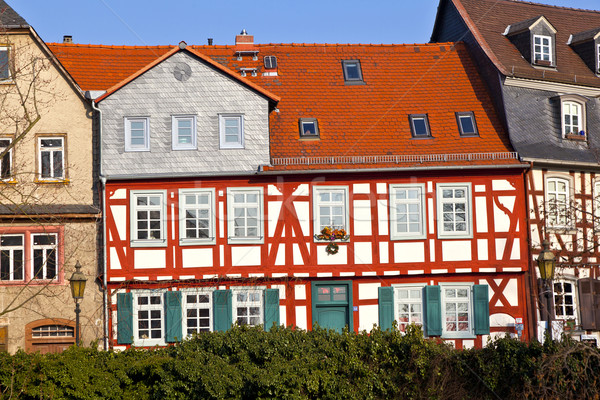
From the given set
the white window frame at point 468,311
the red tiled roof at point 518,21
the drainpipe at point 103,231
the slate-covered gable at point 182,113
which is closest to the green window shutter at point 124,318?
the drainpipe at point 103,231

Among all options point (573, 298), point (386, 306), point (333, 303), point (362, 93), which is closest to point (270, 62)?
point (362, 93)

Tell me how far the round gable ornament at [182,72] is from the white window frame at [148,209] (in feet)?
9.84

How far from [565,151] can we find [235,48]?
31.7ft

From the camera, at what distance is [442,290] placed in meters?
22.2

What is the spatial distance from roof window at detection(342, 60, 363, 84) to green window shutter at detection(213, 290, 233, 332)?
280 inches

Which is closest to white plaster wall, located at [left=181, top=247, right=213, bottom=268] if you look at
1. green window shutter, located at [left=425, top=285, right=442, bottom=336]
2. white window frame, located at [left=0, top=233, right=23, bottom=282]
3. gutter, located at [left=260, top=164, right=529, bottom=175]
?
gutter, located at [left=260, top=164, right=529, bottom=175]

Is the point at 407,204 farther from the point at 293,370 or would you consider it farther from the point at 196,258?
the point at 293,370

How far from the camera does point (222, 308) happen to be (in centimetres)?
2188

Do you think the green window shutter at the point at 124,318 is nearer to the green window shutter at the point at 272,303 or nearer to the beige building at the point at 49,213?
the beige building at the point at 49,213

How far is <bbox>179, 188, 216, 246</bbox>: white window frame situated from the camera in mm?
21984

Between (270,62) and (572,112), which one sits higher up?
(270,62)

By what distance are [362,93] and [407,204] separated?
12.4 feet

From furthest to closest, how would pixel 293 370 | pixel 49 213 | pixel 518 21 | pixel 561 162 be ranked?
pixel 518 21
pixel 561 162
pixel 49 213
pixel 293 370

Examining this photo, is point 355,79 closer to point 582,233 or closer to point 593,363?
point 582,233
